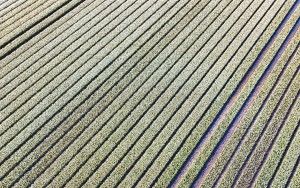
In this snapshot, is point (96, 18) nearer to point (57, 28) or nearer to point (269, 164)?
point (57, 28)

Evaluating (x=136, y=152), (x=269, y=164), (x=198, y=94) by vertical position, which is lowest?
(x=136, y=152)

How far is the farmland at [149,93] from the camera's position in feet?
30.4

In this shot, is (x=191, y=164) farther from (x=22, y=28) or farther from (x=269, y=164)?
(x=22, y=28)

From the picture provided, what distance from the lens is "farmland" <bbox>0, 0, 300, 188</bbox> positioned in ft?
30.4

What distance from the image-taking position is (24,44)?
41.1 feet

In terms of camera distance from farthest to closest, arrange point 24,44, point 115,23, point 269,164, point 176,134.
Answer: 1. point 115,23
2. point 24,44
3. point 176,134
4. point 269,164

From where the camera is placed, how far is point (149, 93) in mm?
11016

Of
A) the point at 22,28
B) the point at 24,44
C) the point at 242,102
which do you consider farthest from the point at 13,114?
the point at 242,102

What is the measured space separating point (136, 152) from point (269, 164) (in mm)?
3289

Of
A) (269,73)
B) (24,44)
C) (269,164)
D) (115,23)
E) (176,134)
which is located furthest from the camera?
(115,23)

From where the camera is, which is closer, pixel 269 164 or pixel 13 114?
pixel 269 164

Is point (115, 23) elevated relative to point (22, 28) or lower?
elevated

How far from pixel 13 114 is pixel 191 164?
503cm

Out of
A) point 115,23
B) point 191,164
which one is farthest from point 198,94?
point 115,23
